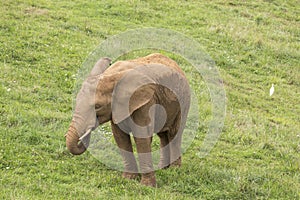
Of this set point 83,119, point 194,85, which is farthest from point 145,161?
point 194,85

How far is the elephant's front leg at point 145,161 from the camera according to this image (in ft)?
34.7

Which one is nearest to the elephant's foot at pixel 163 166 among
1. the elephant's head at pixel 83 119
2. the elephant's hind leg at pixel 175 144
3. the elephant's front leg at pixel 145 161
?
the elephant's hind leg at pixel 175 144

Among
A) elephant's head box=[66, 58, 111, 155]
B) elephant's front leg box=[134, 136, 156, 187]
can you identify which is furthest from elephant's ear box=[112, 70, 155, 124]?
elephant's front leg box=[134, 136, 156, 187]

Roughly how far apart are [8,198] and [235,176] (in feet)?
14.3

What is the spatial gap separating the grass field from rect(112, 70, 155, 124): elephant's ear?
47.7 inches

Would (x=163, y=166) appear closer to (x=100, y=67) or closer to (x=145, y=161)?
(x=145, y=161)

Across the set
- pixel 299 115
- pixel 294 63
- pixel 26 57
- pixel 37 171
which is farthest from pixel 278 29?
pixel 37 171

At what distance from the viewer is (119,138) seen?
10.8m

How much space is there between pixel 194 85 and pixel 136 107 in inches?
297

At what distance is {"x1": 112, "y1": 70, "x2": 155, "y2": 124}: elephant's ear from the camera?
10.1m

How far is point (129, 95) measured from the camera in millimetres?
10141

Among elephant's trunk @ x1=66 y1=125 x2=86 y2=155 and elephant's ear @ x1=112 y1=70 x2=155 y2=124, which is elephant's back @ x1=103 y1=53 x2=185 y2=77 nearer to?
elephant's ear @ x1=112 y1=70 x2=155 y2=124

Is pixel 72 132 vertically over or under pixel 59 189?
over

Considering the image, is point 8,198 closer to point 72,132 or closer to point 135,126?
point 72,132
